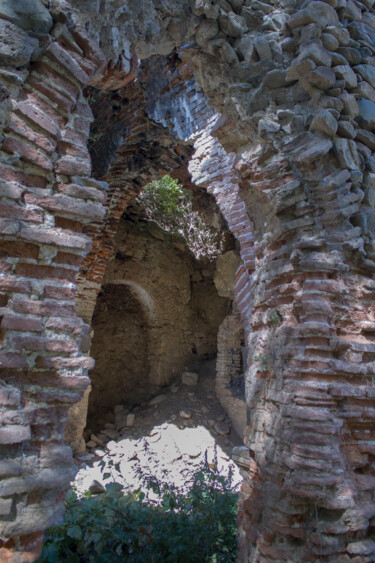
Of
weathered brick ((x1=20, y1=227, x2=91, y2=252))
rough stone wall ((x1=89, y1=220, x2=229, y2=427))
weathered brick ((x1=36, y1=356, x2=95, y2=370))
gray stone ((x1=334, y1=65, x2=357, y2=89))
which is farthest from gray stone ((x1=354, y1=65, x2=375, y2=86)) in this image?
rough stone wall ((x1=89, y1=220, x2=229, y2=427))

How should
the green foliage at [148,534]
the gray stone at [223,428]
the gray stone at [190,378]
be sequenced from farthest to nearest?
the gray stone at [190,378], the gray stone at [223,428], the green foliage at [148,534]

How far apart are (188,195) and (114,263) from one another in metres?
2.16

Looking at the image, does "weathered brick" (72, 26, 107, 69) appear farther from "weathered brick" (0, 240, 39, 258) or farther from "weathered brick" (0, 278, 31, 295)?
"weathered brick" (0, 278, 31, 295)

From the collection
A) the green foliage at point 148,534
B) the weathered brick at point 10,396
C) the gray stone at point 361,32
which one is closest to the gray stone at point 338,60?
the gray stone at point 361,32

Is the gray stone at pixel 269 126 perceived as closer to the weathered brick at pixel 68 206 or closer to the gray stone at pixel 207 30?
the gray stone at pixel 207 30

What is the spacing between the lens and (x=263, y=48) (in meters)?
2.52

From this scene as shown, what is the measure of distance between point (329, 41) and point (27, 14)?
190 centimetres

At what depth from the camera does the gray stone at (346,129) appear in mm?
2281

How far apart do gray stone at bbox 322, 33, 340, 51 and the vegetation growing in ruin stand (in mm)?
4457

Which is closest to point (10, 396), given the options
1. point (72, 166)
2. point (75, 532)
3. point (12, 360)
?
point (12, 360)

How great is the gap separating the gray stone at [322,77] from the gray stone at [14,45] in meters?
1.67

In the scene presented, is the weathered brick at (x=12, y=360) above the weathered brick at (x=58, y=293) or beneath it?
beneath

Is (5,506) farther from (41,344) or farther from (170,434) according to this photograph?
(170,434)

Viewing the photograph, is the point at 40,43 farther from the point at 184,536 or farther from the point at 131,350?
the point at 131,350
